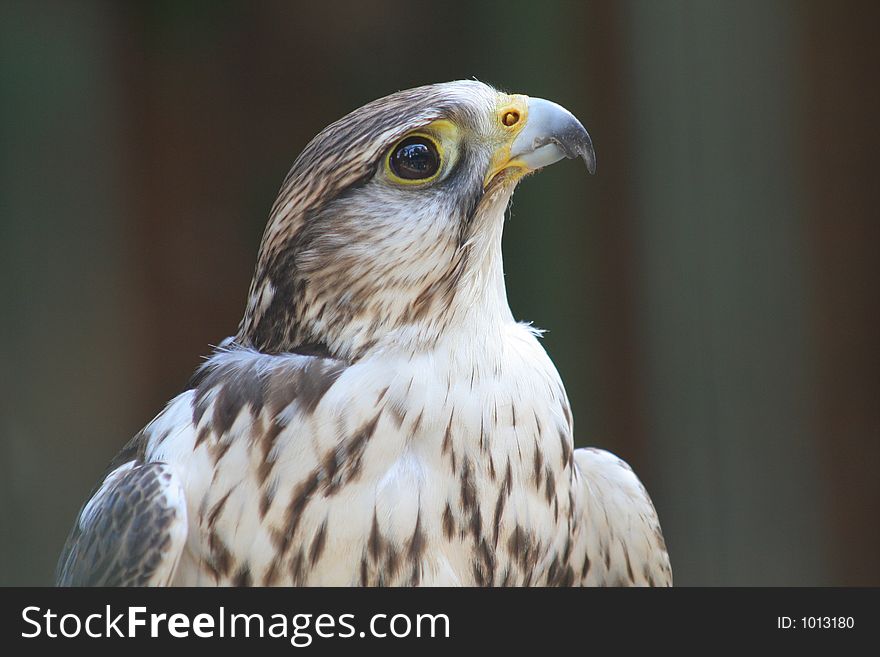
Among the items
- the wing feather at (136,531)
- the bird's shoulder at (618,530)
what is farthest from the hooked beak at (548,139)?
the wing feather at (136,531)

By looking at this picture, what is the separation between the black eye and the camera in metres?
1.33

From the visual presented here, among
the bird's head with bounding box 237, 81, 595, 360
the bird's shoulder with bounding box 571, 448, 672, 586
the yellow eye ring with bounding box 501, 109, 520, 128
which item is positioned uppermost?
the yellow eye ring with bounding box 501, 109, 520, 128

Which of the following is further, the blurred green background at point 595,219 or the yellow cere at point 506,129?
the blurred green background at point 595,219

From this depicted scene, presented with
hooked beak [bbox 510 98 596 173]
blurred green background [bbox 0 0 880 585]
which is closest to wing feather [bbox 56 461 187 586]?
hooked beak [bbox 510 98 596 173]

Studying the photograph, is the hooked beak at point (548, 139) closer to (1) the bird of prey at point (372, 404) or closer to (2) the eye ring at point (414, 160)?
(1) the bird of prey at point (372, 404)

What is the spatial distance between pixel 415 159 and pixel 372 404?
1.09ft

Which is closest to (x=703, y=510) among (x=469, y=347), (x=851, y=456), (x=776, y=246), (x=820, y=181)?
(x=851, y=456)

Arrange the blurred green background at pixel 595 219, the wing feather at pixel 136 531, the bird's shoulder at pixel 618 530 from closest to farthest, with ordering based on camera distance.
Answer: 1. the wing feather at pixel 136 531
2. the bird's shoulder at pixel 618 530
3. the blurred green background at pixel 595 219

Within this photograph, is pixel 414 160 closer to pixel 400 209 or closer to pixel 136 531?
pixel 400 209

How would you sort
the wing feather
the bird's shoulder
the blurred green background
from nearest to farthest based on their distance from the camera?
the wing feather < the bird's shoulder < the blurred green background

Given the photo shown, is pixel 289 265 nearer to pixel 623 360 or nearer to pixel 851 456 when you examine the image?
pixel 623 360

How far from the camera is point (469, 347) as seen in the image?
4.52 feet

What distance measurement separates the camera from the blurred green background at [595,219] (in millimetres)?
2195

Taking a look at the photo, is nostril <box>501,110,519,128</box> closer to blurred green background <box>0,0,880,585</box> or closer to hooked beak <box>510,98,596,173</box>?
hooked beak <box>510,98,596,173</box>
